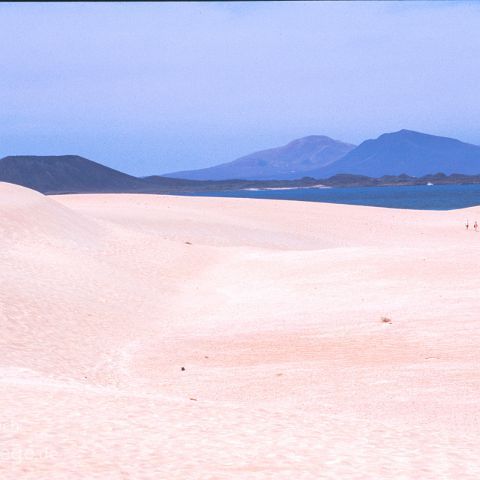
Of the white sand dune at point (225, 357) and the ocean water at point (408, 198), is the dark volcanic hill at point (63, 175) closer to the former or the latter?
the ocean water at point (408, 198)

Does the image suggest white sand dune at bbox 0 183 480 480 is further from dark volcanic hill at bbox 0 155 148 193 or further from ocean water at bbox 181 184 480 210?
dark volcanic hill at bbox 0 155 148 193

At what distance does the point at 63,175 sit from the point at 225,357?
166473 millimetres

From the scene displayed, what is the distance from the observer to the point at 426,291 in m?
16.8

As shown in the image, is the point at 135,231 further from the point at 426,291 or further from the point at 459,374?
the point at 459,374

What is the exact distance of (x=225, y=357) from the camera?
501 inches

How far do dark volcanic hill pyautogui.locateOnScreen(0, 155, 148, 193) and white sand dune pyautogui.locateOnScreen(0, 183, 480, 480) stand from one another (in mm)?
141660

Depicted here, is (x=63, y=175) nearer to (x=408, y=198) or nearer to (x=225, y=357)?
(x=408, y=198)

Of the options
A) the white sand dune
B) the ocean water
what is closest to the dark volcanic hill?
the ocean water

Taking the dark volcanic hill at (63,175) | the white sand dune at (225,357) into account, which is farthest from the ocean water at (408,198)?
the white sand dune at (225,357)

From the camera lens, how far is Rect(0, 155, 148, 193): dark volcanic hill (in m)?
168

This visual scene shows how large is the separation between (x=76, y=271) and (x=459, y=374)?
10659 mm

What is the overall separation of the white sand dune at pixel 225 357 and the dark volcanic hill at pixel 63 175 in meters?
142

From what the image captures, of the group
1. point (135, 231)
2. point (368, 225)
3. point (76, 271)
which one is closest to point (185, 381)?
point (76, 271)

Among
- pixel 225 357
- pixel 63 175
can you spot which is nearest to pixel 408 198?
pixel 63 175
